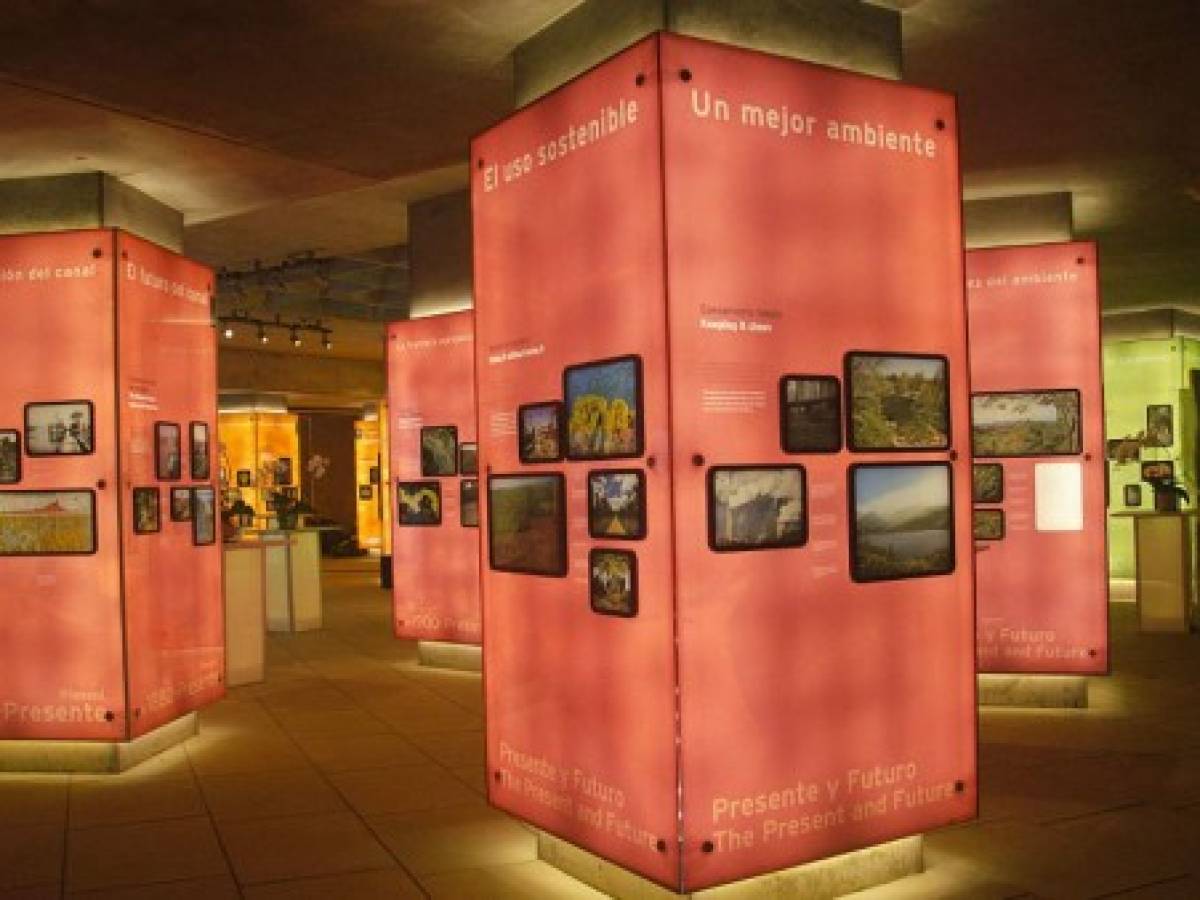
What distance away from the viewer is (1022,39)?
560cm

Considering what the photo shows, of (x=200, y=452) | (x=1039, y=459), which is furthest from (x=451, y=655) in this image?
(x=1039, y=459)

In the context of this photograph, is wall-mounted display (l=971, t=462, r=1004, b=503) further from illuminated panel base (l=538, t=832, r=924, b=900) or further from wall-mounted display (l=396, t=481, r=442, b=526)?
wall-mounted display (l=396, t=481, r=442, b=526)

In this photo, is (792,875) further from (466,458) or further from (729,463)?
(466,458)

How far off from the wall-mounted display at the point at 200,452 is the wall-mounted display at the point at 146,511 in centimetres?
56

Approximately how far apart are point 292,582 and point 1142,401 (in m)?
12.5

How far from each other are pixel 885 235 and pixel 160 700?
5.54 m

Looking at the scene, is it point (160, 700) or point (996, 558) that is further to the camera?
point (996, 558)

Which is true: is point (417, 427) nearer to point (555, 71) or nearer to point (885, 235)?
point (555, 71)

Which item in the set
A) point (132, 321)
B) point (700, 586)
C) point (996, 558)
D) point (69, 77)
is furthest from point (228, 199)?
point (996, 558)

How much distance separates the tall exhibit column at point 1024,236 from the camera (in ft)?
27.9

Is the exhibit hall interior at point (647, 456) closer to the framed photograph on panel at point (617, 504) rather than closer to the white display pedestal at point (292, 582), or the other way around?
the framed photograph on panel at point (617, 504)

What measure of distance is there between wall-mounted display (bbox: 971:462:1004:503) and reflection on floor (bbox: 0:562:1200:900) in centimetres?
157

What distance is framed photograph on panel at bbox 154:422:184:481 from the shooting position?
762 cm

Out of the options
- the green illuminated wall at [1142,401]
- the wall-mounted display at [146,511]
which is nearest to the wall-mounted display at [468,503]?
the wall-mounted display at [146,511]
